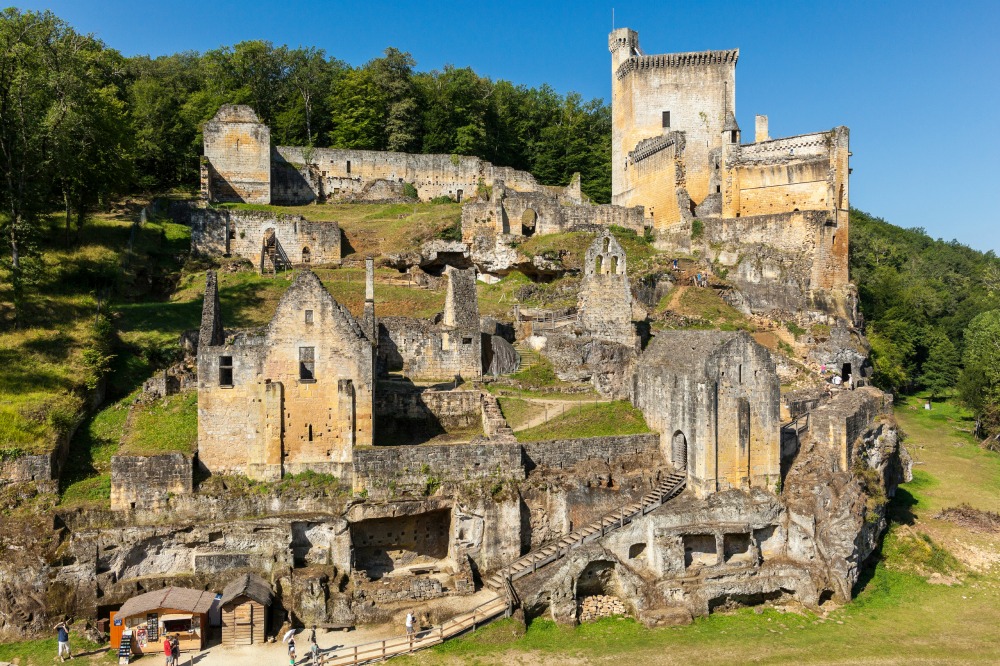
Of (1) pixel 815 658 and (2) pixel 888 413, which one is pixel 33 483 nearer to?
(1) pixel 815 658

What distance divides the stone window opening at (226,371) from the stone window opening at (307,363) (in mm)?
1999

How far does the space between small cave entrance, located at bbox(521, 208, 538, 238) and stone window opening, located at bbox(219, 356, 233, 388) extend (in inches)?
973

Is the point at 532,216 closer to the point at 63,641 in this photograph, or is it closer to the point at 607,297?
the point at 607,297

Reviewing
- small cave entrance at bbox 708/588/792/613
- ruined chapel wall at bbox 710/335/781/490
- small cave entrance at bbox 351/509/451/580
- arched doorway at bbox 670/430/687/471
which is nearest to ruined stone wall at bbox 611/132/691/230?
ruined chapel wall at bbox 710/335/781/490

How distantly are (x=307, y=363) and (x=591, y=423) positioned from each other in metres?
9.62

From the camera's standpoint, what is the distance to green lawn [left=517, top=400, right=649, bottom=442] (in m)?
23.5

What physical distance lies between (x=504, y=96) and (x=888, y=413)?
1685 inches

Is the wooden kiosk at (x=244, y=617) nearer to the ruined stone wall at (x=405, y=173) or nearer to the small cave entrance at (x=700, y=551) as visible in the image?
the small cave entrance at (x=700, y=551)

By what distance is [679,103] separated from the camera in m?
46.7

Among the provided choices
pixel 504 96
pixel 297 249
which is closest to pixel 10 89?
pixel 297 249

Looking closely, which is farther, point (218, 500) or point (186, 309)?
point (186, 309)

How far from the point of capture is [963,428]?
4231 centimetres

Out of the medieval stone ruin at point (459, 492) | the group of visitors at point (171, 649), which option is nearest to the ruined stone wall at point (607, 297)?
the medieval stone ruin at point (459, 492)

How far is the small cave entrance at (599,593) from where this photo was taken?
65.1ft
